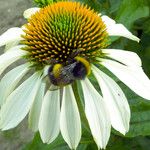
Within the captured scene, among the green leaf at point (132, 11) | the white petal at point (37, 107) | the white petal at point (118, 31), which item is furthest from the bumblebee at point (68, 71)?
the green leaf at point (132, 11)

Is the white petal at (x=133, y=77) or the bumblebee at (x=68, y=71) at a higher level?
the bumblebee at (x=68, y=71)

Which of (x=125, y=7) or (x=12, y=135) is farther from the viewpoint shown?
(x=12, y=135)

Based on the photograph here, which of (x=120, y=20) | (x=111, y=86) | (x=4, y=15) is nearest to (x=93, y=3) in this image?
(x=120, y=20)

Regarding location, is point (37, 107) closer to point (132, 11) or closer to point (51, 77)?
point (51, 77)

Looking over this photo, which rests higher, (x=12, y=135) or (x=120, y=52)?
(x=120, y=52)

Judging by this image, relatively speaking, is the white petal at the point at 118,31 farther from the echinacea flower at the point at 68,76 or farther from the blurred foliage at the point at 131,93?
the blurred foliage at the point at 131,93

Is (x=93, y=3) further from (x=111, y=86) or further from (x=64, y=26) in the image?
(x=111, y=86)

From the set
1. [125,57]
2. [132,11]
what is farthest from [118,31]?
[132,11]
